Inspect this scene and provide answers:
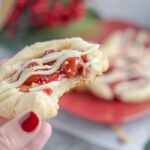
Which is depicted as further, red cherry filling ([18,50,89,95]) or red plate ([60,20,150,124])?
red plate ([60,20,150,124])

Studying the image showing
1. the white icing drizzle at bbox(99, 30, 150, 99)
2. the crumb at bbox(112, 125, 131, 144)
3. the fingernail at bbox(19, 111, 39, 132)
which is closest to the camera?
the fingernail at bbox(19, 111, 39, 132)

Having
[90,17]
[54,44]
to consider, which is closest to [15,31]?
[90,17]

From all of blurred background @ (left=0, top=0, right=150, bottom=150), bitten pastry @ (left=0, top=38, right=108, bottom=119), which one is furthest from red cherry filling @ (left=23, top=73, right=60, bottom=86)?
blurred background @ (left=0, top=0, right=150, bottom=150)

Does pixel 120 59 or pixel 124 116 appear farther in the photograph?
pixel 120 59

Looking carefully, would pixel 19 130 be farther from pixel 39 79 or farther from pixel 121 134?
pixel 121 134

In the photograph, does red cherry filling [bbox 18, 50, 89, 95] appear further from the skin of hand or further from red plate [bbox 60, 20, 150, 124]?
red plate [bbox 60, 20, 150, 124]

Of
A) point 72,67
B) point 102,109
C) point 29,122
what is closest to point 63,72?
point 72,67

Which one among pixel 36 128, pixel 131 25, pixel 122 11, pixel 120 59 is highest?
pixel 122 11

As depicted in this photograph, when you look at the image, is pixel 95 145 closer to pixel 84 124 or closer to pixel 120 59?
pixel 84 124
